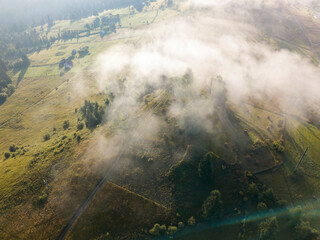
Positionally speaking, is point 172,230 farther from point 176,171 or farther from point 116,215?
point 176,171

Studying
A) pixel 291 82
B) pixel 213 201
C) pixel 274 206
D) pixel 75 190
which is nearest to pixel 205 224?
pixel 213 201

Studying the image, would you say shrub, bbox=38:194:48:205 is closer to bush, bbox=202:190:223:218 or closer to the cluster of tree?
the cluster of tree

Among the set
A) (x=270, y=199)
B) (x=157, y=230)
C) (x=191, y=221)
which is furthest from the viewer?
(x=270, y=199)

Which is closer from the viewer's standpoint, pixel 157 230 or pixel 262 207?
pixel 157 230

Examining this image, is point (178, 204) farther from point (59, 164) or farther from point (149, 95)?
point (149, 95)

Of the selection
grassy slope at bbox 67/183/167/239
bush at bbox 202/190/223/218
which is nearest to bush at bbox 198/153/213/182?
bush at bbox 202/190/223/218

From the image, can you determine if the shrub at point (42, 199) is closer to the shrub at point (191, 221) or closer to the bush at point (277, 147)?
the shrub at point (191, 221)

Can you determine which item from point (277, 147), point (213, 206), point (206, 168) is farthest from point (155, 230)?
point (277, 147)

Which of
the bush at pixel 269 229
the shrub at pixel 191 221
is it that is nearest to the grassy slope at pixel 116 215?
the shrub at pixel 191 221
